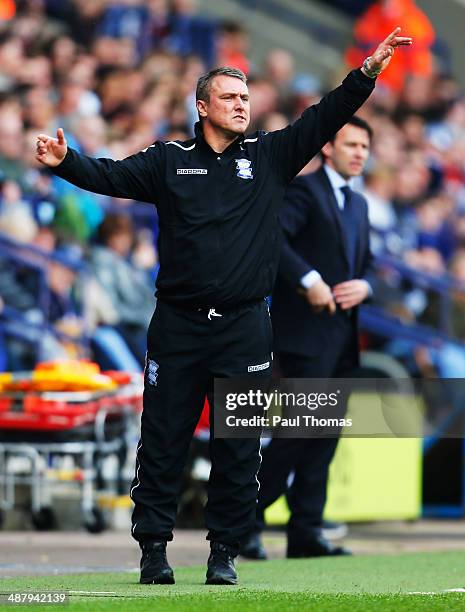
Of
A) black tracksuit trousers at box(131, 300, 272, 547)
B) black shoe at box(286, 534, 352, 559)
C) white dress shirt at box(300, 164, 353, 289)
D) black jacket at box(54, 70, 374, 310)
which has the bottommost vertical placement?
black shoe at box(286, 534, 352, 559)

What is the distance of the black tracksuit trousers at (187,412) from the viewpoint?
18.4 feet

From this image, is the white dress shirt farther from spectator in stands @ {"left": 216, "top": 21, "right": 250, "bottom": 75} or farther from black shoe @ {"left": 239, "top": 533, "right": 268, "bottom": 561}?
spectator in stands @ {"left": 216, "top": 21, "right": 250, "bottom": 75}

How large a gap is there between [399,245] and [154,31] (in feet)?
11.2

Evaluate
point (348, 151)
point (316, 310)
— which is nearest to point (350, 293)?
point (316, 310)

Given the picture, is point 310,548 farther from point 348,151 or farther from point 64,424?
point 64,424

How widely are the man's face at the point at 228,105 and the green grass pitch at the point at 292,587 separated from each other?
1.75 metres

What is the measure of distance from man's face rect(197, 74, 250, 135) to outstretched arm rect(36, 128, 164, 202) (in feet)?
0.80

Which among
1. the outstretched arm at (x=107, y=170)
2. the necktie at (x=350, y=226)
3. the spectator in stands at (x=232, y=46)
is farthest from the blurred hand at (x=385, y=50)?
the spectator in stands at (x=232, y=46)

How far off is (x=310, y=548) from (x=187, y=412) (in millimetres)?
2155

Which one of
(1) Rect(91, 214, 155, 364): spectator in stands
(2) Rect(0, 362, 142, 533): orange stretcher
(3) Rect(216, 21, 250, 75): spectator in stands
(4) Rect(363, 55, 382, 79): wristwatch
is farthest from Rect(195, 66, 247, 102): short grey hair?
(3) Rect(216, 21, 250, 75): spectator in stands

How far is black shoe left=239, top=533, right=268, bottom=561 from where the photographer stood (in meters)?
7.47

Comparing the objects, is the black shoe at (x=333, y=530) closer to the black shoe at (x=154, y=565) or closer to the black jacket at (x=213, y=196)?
the black shoe at (x=154, y=565)

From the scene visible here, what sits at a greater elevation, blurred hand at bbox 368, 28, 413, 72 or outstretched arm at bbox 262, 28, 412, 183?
blurred hand at bbox 368, 28, 413, 72

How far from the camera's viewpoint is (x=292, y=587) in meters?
5.69
